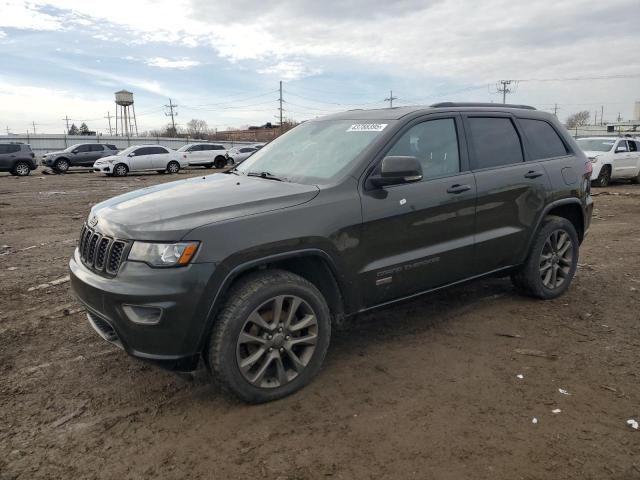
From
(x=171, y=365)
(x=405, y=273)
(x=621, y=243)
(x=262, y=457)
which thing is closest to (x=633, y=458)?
(x=405, y=273)

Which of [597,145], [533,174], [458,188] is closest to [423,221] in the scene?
[458,188]

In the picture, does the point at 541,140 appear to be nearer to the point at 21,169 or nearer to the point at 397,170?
the point at 397,170

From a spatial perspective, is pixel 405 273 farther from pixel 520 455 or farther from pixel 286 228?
pixel 520 455

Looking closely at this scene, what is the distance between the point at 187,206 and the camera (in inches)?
119

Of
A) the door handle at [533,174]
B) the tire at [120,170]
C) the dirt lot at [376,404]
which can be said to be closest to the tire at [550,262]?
the dirt lot at [376,404]

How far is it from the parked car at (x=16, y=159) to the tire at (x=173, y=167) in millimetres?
6406

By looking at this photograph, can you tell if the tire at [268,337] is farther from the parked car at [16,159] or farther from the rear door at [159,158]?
the parked car at [16,159]

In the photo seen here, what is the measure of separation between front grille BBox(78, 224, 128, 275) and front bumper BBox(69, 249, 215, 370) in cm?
→ 9

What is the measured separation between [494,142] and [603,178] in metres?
14.2

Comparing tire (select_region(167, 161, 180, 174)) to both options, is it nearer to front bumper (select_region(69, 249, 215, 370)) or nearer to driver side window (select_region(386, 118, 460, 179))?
driver side window (select_region(386, 118, 460, 179))

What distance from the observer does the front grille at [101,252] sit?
285cm

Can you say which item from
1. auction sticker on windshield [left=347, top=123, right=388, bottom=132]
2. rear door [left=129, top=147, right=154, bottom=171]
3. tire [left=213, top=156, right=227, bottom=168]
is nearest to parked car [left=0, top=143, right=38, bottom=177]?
rear door [left=129, top=147, right=154, bottom=171]

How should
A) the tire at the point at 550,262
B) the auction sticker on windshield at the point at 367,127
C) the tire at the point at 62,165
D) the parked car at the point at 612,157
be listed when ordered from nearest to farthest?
the auction sticker on windshield at the point at 367,127
the tire at the point at 550,262
the parked car at the point at 612,157
the tire at the point at 62,165

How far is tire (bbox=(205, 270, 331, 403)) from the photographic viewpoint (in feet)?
9.29
